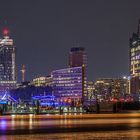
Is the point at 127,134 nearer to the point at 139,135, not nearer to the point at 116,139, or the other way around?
the point at 139,135

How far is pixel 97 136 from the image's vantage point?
53.7 m

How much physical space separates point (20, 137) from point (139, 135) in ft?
34.0

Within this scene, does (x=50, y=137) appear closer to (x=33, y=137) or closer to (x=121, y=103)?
(x=33, y=137)

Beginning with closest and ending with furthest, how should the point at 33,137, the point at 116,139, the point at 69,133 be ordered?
the point at 116,139 < the point at 33,137 < the point at 69,133


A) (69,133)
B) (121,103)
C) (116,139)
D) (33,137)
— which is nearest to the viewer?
(116,139)

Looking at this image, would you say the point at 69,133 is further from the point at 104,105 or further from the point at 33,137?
the point at 104,105

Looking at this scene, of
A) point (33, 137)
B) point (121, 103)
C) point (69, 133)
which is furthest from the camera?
point (121, 103)

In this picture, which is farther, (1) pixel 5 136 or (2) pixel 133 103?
(2) pixel 133 103

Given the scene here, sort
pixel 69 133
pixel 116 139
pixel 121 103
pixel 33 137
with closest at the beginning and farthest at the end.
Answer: pixel 116 139, pixel 33 137, pixel 69 133, pixel 121 103

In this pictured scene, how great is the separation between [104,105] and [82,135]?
141138 mm

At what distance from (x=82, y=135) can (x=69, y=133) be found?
8.78 feet

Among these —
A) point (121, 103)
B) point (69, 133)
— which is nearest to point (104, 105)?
point (121, 103)

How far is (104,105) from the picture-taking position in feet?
643

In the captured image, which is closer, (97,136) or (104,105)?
(97,136)
